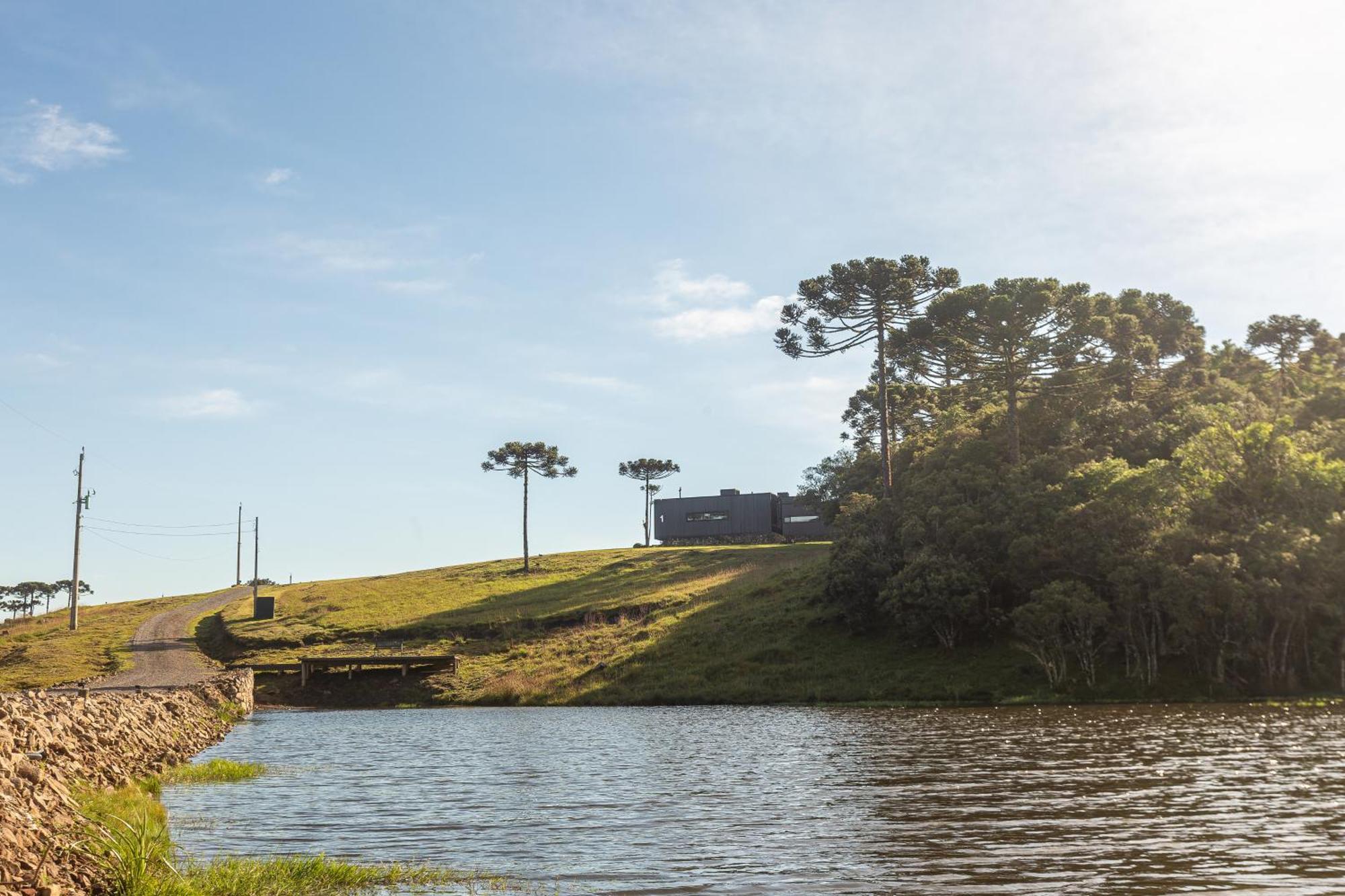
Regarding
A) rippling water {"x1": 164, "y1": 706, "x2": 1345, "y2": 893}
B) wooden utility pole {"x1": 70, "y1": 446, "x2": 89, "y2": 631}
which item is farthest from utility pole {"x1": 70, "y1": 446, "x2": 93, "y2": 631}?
rippling water {"x1": 164, "y1": 706, "x2": 1345, "y2": 893}

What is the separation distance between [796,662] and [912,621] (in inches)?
293

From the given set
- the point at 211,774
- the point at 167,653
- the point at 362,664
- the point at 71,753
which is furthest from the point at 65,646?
the point at 71,753

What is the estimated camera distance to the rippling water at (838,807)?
14047mm

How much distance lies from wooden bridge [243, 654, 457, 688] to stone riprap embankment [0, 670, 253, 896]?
48.1ft

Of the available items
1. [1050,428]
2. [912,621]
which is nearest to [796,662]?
[912,621]

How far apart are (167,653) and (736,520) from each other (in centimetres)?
7253

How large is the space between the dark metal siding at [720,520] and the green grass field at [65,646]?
59.5 metres

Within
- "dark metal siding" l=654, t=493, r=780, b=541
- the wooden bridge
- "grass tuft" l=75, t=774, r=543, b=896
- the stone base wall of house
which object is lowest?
the wooden bridge

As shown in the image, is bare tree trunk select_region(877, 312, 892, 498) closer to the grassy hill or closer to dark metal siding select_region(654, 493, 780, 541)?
the grassy hill

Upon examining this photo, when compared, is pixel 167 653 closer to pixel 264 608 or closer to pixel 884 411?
pixel 264 608

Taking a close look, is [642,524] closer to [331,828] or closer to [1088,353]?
[1088,353]

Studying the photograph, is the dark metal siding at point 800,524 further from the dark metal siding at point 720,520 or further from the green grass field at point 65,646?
the green grass field at point 65,646

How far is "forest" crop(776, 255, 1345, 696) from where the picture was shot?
47.9 metres

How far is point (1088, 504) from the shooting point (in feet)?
174
